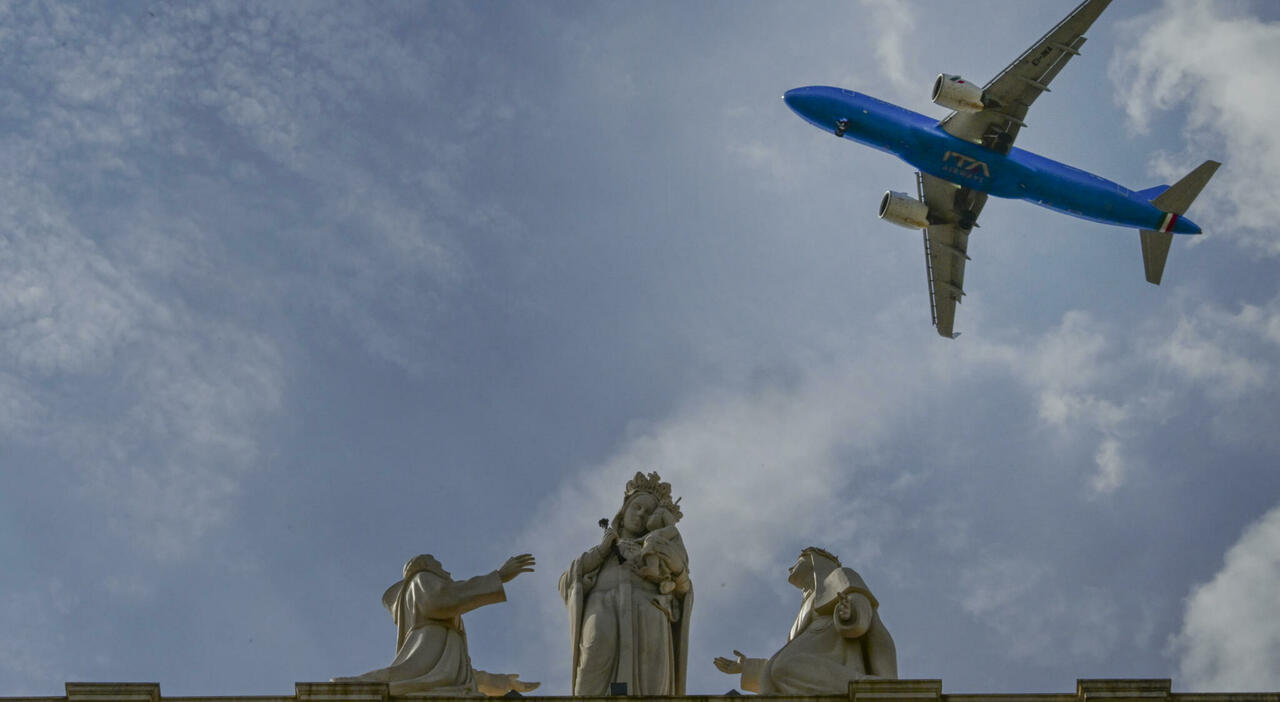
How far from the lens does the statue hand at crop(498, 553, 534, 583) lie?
3225 cm

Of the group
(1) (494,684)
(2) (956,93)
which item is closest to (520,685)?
(1) (494,684)

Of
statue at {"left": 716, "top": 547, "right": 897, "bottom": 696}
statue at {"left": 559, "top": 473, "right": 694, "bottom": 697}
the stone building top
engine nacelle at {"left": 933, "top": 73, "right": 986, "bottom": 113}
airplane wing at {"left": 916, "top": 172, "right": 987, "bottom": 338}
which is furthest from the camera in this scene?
airplane wing at {"left": 916, "top": 172, "right": 987, "bottom": 338}

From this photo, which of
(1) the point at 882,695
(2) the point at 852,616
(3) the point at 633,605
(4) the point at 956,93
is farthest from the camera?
(4) the point at 956,93

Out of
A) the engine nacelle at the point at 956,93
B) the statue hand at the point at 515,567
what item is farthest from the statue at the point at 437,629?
the engine nacelle at the point at 956,93

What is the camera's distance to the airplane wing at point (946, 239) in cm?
8325

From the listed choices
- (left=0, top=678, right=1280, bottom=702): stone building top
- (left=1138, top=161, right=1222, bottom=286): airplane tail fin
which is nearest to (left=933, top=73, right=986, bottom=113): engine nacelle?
(left=1138, top=161, right=1222, bottom=286): airplane tail fin

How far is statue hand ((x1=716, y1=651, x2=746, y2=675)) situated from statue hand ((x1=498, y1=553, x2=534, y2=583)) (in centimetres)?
388

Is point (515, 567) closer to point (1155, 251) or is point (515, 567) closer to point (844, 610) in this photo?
point (844, 610)

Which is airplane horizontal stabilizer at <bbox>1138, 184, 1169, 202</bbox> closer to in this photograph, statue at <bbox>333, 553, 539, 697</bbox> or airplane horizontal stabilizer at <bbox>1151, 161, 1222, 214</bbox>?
airplane horizontal stabilizer at <bbox>1151, 161, 1222, 214</bbox>

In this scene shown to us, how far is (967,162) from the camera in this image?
79562mm

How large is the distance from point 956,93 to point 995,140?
360 centimetres

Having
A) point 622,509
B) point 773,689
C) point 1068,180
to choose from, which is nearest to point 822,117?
point 1068,180

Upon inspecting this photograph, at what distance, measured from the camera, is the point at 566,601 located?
112ft

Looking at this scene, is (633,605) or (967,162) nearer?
(633,605)
